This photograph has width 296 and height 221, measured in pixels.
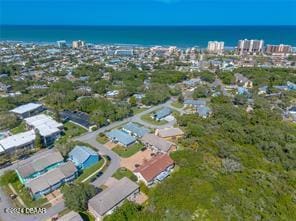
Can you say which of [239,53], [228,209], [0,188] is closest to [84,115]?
[0,188]

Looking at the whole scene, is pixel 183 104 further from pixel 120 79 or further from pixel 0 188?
pixel 0 188

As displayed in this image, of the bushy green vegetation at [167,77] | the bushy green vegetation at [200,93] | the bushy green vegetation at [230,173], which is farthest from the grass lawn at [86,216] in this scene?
the bushy green vegetation at [167,77]

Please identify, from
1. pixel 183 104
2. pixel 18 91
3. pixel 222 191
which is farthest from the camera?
A: pixel 18 91

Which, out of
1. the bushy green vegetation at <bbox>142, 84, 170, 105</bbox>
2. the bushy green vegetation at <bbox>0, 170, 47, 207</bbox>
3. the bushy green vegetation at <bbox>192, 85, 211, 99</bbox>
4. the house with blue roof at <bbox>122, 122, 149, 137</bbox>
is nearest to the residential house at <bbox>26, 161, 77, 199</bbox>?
the bushy green vegetation at <bbox>0, 170, 47, 207</bbox>

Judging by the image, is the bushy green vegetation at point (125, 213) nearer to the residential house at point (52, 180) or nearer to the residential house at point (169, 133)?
the residential house at point (52, 180)

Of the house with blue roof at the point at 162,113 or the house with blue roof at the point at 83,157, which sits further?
the house with blue roof at the point at 162,113

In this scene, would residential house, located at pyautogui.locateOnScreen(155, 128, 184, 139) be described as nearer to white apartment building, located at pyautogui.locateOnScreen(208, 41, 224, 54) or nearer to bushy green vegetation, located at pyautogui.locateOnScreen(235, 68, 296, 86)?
bushy green vegetation, located at pyautogui.locateOnScreen(235, 68, 296, 86)
